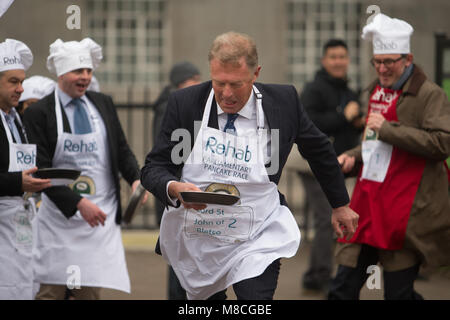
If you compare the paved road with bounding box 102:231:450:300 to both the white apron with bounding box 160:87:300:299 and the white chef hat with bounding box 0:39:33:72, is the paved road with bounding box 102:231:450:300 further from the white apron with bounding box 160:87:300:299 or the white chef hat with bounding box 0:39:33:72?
the white apron with bounding box 160:87:300:299

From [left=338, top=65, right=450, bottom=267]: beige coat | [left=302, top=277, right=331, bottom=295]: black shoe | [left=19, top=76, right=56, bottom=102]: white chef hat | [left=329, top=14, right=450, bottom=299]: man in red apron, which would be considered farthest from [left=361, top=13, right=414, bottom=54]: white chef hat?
[left=302, top=277, right=331, bottom=295]: black shoe

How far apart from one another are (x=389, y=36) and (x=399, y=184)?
3.22ft

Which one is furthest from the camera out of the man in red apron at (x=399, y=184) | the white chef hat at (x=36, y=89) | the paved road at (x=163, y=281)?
the paved road at (x=163, y=281)

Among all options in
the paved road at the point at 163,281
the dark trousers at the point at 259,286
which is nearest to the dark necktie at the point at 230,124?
the dark trousers at the point at 259,286

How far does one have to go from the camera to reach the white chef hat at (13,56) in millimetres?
5509

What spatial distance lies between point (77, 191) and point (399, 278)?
2250 mm

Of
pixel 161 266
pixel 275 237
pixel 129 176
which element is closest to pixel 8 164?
pixel 129 176

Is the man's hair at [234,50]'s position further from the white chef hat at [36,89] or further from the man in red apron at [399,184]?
the white chef hat at [36,89]

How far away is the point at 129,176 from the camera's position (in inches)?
258

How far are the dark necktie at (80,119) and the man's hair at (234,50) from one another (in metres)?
1.92

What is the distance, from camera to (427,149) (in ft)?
19.0

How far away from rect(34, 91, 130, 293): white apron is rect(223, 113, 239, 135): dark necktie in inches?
69.0

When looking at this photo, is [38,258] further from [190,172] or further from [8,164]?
[190,172]
